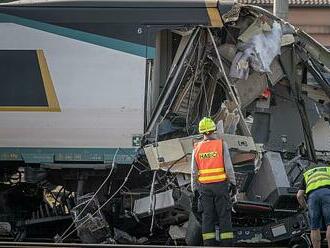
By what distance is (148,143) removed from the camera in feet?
24.2

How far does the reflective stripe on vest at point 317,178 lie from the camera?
6738mm

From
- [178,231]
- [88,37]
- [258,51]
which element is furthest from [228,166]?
[88,37]

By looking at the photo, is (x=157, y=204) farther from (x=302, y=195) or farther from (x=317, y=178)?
(x=317, y=178)

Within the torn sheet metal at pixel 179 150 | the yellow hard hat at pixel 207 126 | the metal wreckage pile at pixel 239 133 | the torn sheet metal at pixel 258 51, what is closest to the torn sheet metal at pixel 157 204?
the metal wreckage pile at pixel 239 133

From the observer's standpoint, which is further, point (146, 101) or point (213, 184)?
point (146, 101)

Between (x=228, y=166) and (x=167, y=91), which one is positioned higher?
(x=167, y=91)

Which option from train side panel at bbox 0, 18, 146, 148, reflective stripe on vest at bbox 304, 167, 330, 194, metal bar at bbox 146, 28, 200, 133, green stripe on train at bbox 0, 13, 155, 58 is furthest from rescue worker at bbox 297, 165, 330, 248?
green stripe on train at bbox 0, 13, 155, 58

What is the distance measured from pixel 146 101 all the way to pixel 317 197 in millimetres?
2346

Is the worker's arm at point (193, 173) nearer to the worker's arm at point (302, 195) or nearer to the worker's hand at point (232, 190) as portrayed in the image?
the worker's hand at point (232, 190)

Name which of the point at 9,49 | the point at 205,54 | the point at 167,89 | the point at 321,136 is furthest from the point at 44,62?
the point at 321,136

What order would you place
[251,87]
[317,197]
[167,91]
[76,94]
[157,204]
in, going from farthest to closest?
[251,87]
[167,91]
[76,94]
[157,204]
[317,197]

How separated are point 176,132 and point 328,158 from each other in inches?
86.8

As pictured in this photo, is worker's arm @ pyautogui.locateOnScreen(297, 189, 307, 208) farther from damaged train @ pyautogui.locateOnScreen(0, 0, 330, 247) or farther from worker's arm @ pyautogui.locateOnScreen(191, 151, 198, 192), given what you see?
worker's arm @ pyautogui.locateOnScreen(191, 151, 198, 192)

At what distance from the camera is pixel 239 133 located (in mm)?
7504
